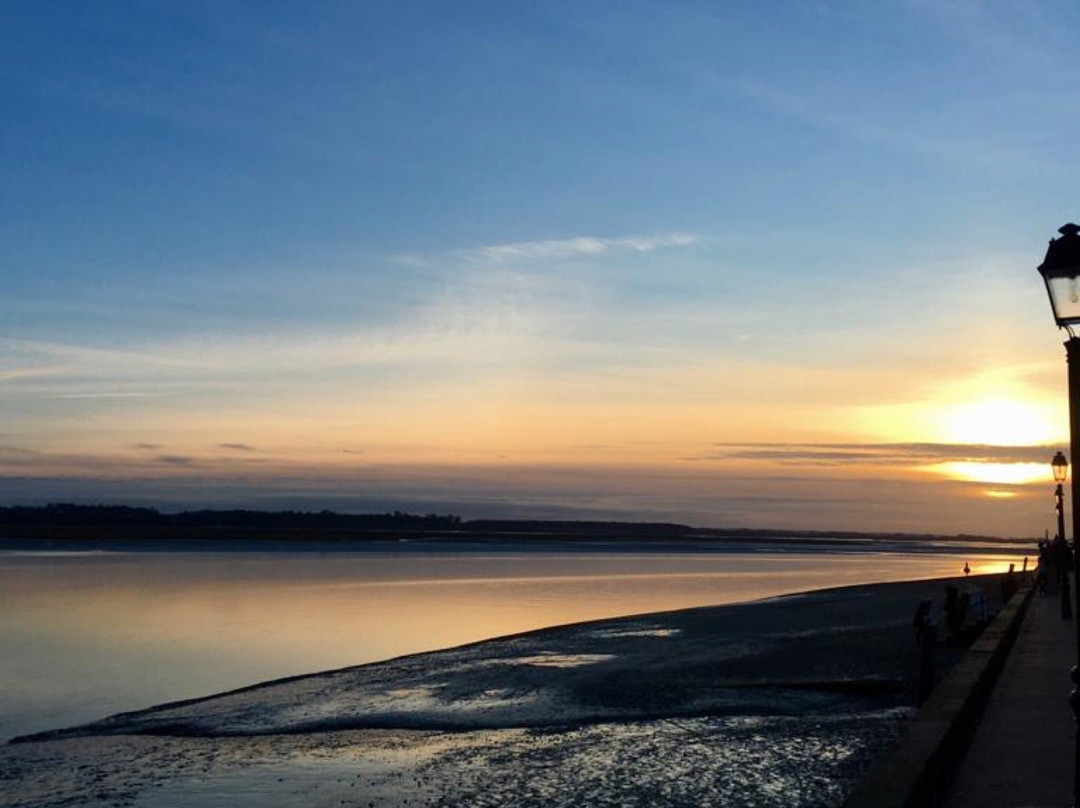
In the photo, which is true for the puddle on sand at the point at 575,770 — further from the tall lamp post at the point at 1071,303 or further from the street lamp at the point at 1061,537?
the street lamp at the point at 1061,537

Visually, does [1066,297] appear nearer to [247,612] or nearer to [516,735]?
[516,735]

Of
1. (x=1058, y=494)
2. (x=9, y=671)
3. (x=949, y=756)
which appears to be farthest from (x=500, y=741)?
(x=1058, y=494)

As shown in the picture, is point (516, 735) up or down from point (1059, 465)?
down

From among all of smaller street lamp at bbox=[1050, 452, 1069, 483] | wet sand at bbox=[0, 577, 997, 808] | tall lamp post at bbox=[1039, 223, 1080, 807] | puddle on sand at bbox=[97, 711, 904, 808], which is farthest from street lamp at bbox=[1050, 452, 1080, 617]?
tall lamp post at bbox=[1039, 223, 1080, 807]

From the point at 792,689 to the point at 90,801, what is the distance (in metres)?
9.84

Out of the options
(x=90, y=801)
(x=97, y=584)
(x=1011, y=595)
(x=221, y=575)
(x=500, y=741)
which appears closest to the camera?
(x=90, y=801)

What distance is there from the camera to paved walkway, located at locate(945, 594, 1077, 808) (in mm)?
8594

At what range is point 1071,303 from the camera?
23.6 ft

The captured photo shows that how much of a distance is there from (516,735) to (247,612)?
19962mm

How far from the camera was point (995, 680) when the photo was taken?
14648 mm

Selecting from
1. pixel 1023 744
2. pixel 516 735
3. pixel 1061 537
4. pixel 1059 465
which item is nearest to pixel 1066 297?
pixel 1023 744

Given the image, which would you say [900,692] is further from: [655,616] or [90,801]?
[655,616]

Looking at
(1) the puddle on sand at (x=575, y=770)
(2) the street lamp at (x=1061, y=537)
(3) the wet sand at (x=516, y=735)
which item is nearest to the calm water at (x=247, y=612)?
(3) the wet sand at (x=516, y=735)

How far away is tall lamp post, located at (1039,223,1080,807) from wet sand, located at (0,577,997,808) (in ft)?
13.6
